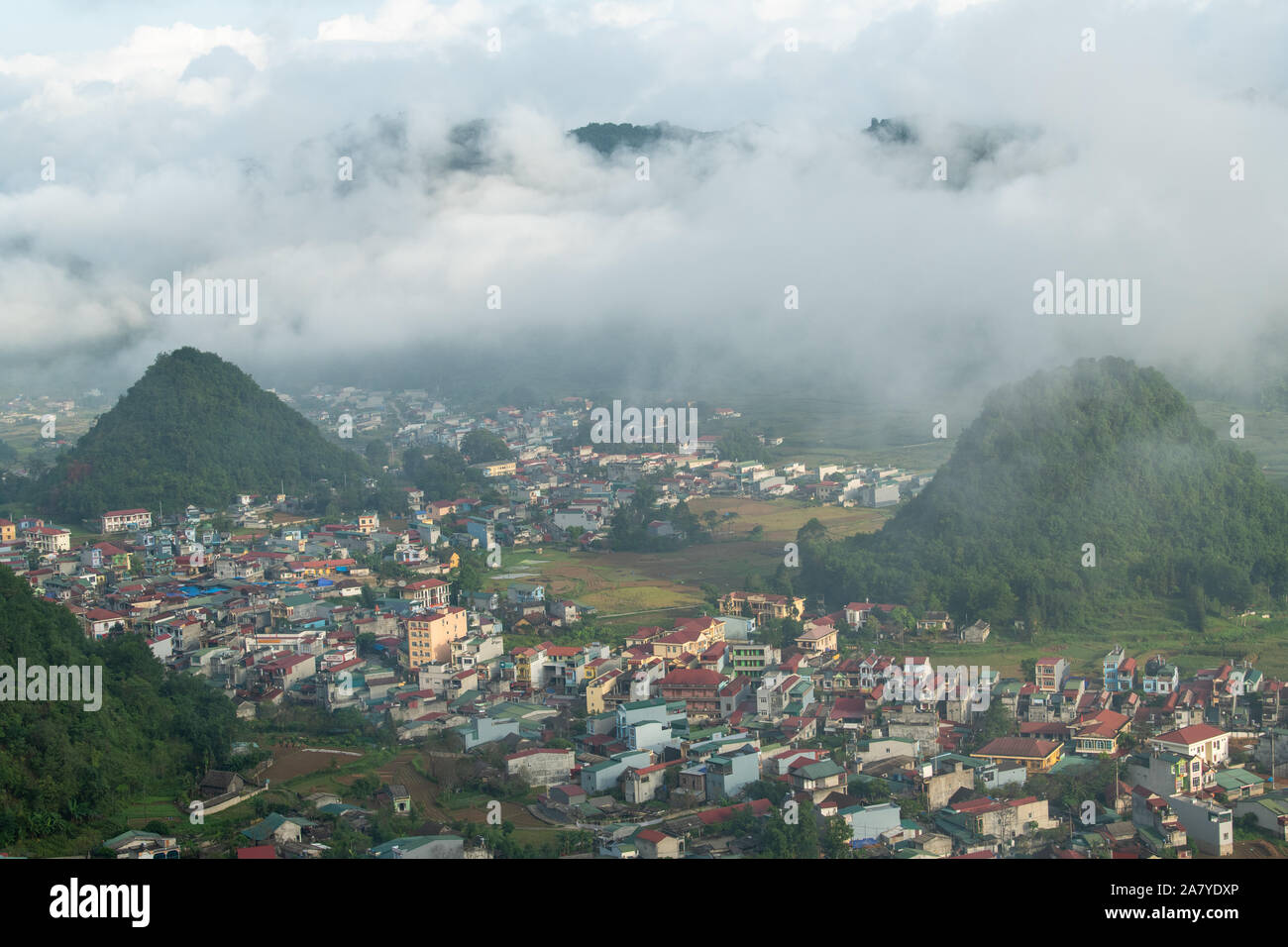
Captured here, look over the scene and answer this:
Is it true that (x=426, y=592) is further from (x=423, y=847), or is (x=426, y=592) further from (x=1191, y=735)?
(x=1191, y=735)

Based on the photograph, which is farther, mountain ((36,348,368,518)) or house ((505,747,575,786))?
mountain ((36,348,368,518))

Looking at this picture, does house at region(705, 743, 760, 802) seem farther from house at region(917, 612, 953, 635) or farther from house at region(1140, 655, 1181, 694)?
house at region(917, 612, 953, 635)

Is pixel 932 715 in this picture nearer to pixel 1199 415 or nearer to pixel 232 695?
pixel 232 695

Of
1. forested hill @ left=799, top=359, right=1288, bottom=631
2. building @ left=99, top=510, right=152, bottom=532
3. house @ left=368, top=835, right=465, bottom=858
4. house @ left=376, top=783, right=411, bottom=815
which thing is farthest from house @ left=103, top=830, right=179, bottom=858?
building @ left=99, top=510, right=152, bottom=532

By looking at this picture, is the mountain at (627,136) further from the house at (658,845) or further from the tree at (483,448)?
the house at (658,845)

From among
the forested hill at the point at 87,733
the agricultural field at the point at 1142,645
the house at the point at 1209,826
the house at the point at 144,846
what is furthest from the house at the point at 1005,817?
the forested hill at the point at 87,733

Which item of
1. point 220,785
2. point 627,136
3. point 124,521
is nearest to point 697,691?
point 220,785
